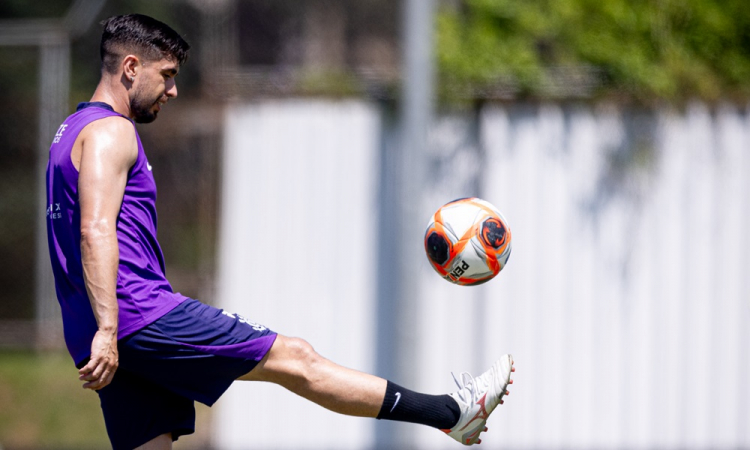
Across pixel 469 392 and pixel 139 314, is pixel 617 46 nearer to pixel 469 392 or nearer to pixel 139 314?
pixel 469 392

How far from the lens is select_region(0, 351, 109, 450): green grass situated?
8508 mm

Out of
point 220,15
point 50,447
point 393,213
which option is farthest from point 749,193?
point 50,447

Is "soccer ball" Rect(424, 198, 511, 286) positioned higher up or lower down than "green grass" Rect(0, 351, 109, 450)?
higher up

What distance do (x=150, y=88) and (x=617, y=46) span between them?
15.1ft

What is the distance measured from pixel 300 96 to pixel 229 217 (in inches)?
46.6

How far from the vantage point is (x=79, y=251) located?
375 centimetres

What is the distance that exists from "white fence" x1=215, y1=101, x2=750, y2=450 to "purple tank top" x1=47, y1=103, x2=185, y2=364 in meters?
3.57

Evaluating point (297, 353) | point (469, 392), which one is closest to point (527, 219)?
point (469, 392)

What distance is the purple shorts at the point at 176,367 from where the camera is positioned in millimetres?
3732

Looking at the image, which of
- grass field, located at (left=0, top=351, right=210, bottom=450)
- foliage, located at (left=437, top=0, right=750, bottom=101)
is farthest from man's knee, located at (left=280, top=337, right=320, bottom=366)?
grass field, located at (left=0, top=351, right=210, bottom=450)

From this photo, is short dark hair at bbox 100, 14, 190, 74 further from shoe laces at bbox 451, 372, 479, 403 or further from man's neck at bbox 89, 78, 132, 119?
shoe laces at bbox 451, 372, 479, 403

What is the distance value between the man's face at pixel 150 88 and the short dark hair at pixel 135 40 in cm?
3

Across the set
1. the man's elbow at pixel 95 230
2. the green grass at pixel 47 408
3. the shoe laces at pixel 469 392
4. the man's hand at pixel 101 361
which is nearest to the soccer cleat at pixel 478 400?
the shoe laces at pixel 469 392

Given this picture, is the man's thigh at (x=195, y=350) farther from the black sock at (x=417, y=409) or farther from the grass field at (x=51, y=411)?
the grass field at (x=51, y=411)
